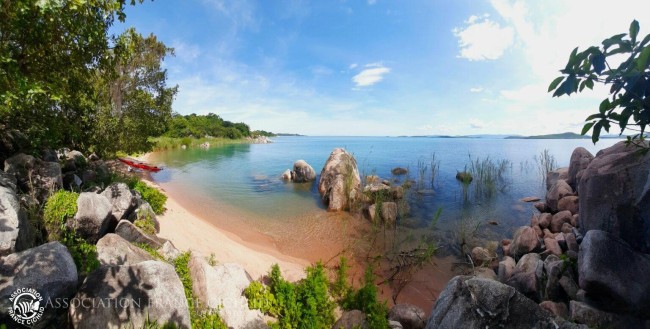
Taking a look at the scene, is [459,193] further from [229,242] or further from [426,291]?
[229,242]

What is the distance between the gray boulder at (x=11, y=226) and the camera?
4.46 meters

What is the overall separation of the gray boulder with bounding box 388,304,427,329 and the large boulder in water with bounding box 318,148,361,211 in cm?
845

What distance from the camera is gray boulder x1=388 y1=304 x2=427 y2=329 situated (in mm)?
5695

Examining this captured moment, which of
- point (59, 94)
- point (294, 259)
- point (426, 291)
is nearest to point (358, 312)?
point (426, 291)

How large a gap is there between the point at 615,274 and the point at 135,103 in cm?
2128

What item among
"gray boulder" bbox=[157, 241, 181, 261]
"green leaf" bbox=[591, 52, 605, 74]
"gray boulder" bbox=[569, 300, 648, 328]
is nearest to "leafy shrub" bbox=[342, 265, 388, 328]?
"gray boulder" bbox=[569, 300, 648, 328]

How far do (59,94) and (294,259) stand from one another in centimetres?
783

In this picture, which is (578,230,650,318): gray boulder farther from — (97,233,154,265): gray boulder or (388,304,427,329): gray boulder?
(97,233,154,265): gray boulder

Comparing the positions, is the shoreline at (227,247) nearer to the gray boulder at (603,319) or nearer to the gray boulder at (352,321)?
the gray boulder at (352,321)

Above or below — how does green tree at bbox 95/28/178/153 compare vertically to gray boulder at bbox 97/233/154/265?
above

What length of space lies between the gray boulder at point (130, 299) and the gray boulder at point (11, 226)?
171 cm

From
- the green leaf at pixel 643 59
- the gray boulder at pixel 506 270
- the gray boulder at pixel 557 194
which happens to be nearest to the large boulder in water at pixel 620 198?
the gray boulder at pixel 506 270

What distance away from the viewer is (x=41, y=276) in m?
3.82

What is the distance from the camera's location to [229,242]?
9328 millimetres
